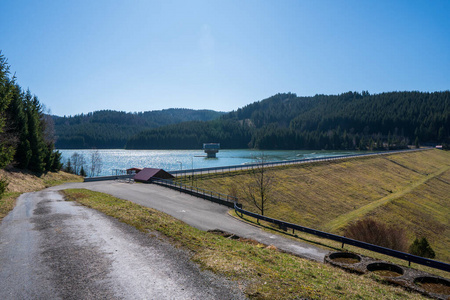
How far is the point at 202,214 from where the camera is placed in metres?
24.9

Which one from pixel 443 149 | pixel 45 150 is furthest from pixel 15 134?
pixel 443 149

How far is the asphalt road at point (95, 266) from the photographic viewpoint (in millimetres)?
9203

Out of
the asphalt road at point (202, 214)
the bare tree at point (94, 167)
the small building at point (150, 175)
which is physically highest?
the small building at point (150, 175)

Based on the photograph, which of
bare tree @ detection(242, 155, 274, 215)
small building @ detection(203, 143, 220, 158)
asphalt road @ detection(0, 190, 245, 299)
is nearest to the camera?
asphalt road @ detection(0, 190, 245, 299)

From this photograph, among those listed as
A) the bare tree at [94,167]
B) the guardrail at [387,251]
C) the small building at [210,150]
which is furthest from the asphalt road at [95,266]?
the small building at [210,150]

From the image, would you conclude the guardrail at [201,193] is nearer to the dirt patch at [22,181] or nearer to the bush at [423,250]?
the dirt patch at [22,181]

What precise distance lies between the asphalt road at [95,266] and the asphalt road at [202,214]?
293 inches

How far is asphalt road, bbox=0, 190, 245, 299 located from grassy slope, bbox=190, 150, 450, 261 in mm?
26892

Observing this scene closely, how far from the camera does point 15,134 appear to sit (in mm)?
41344

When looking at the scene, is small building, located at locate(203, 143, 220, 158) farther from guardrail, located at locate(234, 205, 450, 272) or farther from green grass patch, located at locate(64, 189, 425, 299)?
green grass patch, located at locate(64, 189, 425, 299)

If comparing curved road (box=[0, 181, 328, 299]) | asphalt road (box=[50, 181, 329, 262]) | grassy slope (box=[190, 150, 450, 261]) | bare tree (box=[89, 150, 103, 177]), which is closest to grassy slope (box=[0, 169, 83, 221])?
asphalt road (box=[50, 181, 329, 262])

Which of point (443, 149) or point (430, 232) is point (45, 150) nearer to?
point (430, 232)

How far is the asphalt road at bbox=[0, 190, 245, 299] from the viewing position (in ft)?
30.2

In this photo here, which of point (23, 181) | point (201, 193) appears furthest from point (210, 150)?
point (201, 193)
